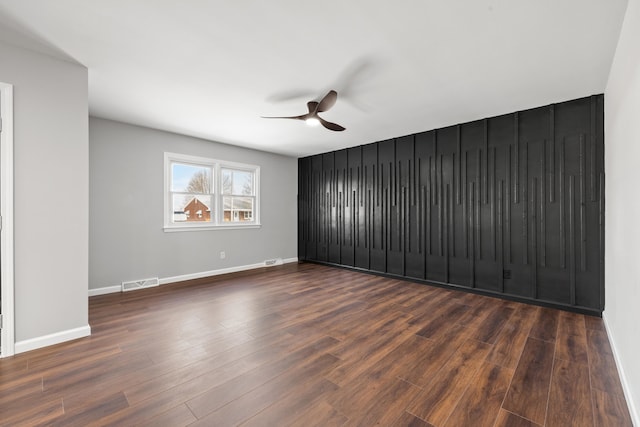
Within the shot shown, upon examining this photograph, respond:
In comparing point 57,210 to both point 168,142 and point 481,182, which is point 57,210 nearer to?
point 168,142

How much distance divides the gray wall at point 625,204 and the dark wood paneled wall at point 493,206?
0.53m

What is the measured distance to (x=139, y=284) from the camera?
444 cm

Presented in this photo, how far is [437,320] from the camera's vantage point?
314 centimetres

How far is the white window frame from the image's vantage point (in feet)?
15.8

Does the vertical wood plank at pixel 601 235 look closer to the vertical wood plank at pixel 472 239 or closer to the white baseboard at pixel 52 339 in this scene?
the vertical wood plank at pixel 472 239

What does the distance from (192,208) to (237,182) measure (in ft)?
3.57

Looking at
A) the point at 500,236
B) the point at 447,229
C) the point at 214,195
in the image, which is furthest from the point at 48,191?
the point at 500,236

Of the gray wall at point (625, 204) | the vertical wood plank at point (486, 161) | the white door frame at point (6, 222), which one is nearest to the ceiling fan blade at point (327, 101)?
the gray wall at point (625, 204)

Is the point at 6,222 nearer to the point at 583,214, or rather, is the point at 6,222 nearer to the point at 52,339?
the point at 52,339

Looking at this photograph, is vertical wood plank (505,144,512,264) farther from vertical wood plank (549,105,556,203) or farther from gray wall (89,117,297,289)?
gray wall (89,117,297,289)

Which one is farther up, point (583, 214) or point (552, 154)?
point (552, 154)

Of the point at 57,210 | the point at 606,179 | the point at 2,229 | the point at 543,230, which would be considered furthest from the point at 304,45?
the point at 543,230

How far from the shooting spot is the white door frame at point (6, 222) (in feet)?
7.56

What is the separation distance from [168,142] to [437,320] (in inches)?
196
